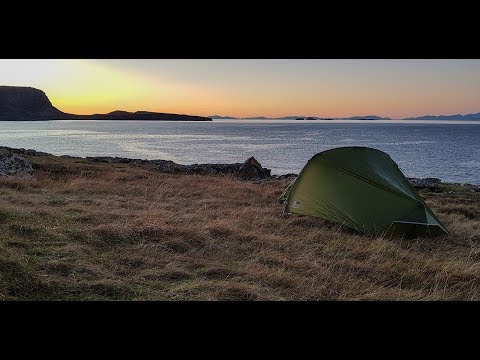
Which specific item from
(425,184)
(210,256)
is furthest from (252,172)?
(210,256)

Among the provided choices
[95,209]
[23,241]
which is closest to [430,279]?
[23,241]

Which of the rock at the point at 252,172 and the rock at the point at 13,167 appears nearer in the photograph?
the rock at the point at 13,167

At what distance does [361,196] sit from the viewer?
11.9 metres

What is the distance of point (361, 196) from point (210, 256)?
505 centimetres

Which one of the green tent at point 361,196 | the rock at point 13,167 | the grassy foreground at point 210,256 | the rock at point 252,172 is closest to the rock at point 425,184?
the rock at point 252,172

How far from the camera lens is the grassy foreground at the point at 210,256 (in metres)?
6.94

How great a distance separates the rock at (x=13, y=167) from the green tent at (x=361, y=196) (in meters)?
14.3

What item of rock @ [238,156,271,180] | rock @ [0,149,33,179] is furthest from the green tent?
rock @ [238,156,271,180]

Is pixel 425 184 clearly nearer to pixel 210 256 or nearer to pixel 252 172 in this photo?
pixel 252 172

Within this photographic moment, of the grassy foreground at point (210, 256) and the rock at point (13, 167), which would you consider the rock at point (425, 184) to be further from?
the rock at point (13, 167)

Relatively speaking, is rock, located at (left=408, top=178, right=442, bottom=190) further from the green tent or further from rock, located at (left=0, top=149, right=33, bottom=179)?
rock, located at (left=0, top=149, right=33, bottom=179)

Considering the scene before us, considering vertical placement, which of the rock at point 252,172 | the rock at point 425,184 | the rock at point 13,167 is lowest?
the rock at point 425,184

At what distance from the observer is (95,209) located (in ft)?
42.0
